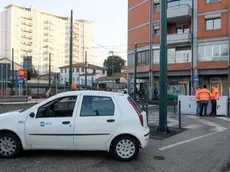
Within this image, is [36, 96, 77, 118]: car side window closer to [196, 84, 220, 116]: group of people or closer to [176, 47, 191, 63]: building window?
[196, 84, 220, 116]: group of people

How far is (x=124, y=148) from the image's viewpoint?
18.6ft

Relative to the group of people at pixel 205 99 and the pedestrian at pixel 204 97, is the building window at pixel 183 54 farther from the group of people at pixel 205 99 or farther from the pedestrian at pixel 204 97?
the pedestrian at pixel 204 97

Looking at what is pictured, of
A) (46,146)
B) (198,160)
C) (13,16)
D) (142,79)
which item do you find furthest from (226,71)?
(13,16)

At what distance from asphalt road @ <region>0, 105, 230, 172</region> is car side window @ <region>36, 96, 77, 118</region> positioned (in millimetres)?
976

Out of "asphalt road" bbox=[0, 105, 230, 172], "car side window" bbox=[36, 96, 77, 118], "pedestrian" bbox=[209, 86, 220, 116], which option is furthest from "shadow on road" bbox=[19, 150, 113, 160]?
"pedestrian" bbox=[209, 86, 220, 116]

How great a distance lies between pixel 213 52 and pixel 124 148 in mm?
26672

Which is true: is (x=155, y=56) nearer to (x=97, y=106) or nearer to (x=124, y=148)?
(x=97, y=106)

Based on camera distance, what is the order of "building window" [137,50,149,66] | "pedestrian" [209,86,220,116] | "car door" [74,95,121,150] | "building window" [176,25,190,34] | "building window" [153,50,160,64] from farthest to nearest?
"building window" [137,50,149,66]
"building window" [176,25,190,34]
"building window" [153,50,160,64]
"pedestrian" [209,86,220,116]
"car door" [74,95,121,150]

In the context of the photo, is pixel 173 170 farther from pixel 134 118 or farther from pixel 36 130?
pixel 36 130

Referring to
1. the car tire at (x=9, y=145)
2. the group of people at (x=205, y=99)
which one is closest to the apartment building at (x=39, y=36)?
the group of people at (x=205, y=99)

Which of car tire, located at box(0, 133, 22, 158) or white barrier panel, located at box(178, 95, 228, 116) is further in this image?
white barrier panel, located at box(178, 95, 228, 116)

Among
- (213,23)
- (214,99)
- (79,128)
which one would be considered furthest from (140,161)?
(213,23)

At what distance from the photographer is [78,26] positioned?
106125 millimetres

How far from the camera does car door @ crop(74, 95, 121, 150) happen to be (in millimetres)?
5559
